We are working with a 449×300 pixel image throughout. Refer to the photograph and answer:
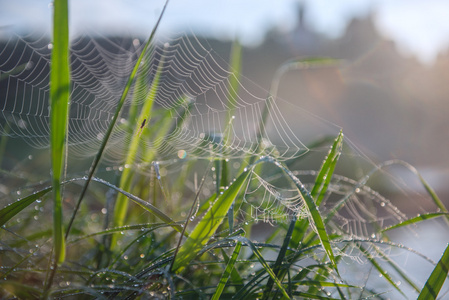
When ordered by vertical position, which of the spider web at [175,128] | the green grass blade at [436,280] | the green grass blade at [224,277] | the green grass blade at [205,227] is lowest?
the green grass blade at [436,280]

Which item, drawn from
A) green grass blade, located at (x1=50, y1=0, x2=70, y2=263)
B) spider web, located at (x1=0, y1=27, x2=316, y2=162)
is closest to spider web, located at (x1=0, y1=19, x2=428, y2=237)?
spider web, located at (x1=0, y1=27, x2=316, y2=162)

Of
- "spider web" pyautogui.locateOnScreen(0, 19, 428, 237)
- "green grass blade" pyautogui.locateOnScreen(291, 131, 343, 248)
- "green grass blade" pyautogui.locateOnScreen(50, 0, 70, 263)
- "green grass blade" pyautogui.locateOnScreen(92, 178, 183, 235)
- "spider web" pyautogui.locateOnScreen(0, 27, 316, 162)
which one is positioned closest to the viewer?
"green grass blade" pyautogui.locateOnScreen(50, 0, 70, 263)

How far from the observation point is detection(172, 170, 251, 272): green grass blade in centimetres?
82

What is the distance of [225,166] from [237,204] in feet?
0.57

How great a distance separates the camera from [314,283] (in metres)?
0.96

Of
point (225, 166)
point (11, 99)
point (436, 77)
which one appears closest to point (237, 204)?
point (225, 166)

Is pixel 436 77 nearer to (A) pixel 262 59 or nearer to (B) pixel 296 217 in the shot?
(A) pixel 262 59

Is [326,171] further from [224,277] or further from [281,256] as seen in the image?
[224,277]

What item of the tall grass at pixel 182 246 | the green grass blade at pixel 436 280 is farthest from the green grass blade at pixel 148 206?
the green grass blade at pixel 436 280

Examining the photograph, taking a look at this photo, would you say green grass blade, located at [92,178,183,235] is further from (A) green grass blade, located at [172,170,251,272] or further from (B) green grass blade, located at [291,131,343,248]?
(B) green grass blade, located at [291,131,343,248]

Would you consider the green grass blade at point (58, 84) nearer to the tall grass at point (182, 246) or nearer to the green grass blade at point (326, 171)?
the tall grass at point (182, 246)

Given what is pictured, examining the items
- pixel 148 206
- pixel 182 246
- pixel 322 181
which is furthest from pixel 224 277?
pixel 322 181

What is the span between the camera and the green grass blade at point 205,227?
82 cm

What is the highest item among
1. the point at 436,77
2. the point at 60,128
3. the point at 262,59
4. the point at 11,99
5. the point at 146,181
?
the point at 262,59
